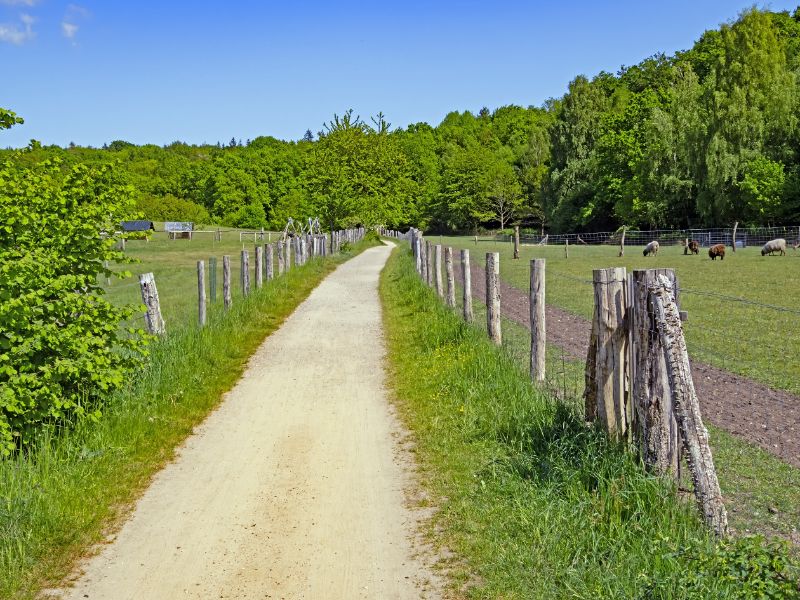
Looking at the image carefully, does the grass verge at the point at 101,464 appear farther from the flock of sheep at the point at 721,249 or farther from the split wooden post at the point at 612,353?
the flock of sheep at the point at 721,249

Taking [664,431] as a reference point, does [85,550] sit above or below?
below

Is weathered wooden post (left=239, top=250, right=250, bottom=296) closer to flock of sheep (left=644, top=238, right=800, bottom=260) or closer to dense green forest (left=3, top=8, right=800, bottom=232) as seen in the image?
dense green forest (left=3, top=8, right=800, bottom=232)

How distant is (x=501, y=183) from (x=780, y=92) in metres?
50.4

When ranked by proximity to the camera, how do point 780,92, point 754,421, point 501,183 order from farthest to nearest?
point 501,183 < point 780,92 < point 754,421

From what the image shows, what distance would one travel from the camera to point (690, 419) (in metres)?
5.29

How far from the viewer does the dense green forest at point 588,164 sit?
58.4 metres

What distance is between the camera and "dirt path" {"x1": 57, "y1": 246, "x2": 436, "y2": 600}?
5.36m

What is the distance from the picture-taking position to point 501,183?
108375mm

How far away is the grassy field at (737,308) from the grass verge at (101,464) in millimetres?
4978

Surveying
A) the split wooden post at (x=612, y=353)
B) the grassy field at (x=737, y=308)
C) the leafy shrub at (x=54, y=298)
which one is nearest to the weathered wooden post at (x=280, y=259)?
the grassy field at (x=737, y=308)

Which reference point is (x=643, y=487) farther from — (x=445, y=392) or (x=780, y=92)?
(x=780, y=92)

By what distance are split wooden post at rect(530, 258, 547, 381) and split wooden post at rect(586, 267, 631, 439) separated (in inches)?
100

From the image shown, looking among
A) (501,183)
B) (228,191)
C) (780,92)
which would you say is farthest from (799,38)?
(228,191)

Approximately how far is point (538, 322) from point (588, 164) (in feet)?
267
